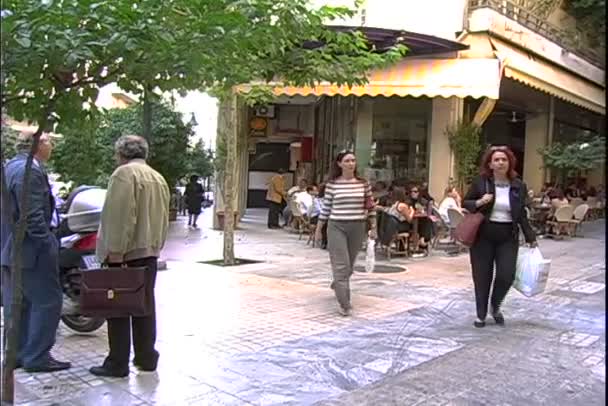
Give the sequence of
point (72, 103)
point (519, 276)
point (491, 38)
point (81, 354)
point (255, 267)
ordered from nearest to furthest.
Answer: point (72, 103) < point (81, 354) < point (519, 276) < point (255, 267) < point (491, 38)

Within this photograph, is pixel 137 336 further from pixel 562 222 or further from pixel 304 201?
pixel 562 222

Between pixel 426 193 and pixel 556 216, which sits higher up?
pixel 426 193

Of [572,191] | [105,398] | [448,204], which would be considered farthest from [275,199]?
[105,398]

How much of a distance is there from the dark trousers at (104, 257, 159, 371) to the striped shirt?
264cm

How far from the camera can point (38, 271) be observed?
189 inches

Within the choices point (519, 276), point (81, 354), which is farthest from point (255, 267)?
point (81, 354)

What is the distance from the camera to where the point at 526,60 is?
15750mm

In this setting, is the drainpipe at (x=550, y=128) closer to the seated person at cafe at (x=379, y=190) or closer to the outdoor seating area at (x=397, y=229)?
the seated person at cafe at (x=379, y=190)

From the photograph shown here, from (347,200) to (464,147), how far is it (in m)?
8.59

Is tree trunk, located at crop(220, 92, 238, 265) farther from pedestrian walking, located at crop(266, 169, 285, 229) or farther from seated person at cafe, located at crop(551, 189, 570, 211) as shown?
Answer: seated person at cafe, located at crop(551, 189, 570, 211)

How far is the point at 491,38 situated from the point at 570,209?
4601 mm

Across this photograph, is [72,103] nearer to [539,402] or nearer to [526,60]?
[539,402]

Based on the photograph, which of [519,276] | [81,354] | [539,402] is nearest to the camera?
[539,402]

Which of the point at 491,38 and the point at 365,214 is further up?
the point at 491,38
